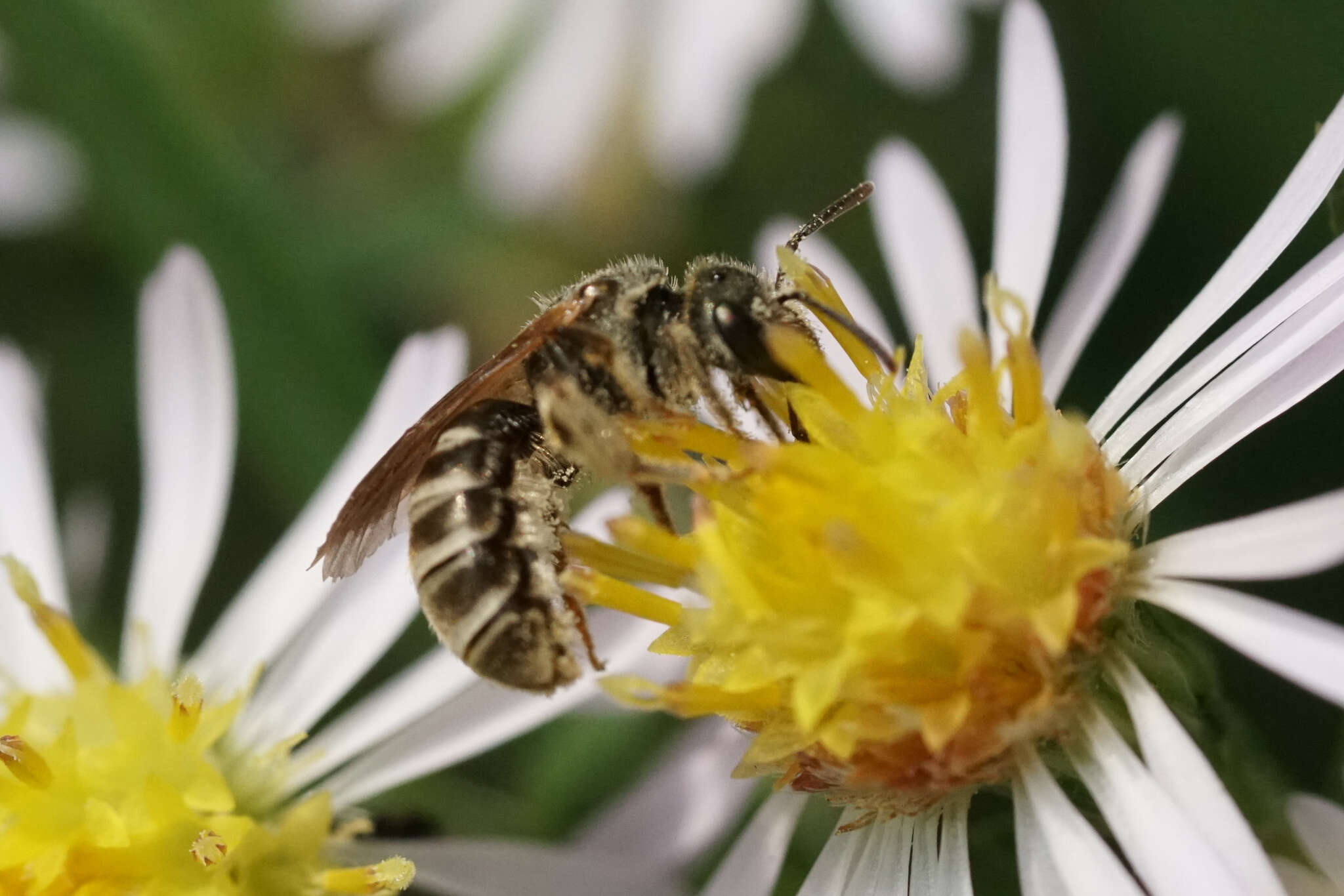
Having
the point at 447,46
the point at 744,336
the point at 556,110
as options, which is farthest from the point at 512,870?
the point at 447,46

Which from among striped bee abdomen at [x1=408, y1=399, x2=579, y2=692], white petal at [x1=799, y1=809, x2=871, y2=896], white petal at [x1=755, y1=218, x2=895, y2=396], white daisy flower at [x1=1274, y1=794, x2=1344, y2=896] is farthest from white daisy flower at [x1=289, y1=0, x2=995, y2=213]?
white daisy flower at [x1=1274, y1=794, x2=1344, y2=896]

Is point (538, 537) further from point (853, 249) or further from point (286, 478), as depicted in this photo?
point (853, 249)

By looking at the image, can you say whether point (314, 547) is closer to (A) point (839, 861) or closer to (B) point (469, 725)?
(B) point (469, 725)

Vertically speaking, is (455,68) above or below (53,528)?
above

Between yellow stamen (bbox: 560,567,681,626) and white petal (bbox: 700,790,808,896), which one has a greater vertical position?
yellow stamen (bbox: 560,567,681,626)

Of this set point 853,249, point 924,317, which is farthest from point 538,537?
point 853,249

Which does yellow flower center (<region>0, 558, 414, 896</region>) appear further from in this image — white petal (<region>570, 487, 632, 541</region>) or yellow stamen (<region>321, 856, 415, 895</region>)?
white petal (<region>570, 487, 632, 541</region>)
